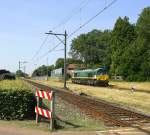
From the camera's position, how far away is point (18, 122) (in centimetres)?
1641

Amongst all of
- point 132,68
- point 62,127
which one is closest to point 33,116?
point 62,127

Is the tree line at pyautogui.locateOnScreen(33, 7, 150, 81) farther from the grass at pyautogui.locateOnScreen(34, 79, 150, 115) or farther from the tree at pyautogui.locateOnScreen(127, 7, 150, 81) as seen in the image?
the grass at pyautogui.locateOnScreen(34, 79, 150, 115)

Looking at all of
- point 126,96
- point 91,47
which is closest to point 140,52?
point 126,96

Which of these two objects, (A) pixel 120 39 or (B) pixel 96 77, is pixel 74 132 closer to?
(B) pixel 96 77

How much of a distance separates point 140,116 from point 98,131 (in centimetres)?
561

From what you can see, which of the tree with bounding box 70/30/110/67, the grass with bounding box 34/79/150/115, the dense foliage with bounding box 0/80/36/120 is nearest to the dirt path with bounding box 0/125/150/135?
the dense foliage with bounding box 0/80/36/120

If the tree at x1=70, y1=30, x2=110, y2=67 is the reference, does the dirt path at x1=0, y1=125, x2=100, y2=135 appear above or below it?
below

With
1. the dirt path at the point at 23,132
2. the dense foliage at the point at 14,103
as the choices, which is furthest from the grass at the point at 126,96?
the dirt path at the point at 23,132

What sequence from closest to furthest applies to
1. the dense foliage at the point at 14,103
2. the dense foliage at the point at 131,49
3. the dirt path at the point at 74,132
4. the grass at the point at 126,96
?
the dirt path at the point at 74,132 → the dense foliage at the point at 14,103 → the grass at the point at 126,96 → the dense foliage at the point at 131,49

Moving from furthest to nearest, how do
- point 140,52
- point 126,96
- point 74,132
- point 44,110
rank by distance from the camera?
point 140,52, point 126,96, point 44,110, point 74,132

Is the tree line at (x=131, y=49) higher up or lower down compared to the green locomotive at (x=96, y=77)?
higher up

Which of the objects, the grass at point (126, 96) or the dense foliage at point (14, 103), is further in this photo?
the grass at point (126, 96)

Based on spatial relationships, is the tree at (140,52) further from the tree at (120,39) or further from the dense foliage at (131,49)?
the tree at (120,39)

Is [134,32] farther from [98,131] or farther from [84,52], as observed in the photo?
[98,131]
